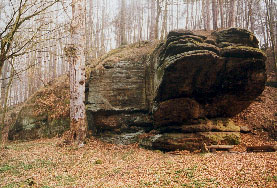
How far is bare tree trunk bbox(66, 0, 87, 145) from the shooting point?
976 centimetres

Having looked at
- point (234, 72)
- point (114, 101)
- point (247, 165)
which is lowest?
point (247, 165)

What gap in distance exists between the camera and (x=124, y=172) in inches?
259

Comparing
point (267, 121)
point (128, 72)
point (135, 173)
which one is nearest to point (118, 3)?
point (128, 72)

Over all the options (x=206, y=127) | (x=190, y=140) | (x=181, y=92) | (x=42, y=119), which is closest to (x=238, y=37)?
(x=181, y=92)

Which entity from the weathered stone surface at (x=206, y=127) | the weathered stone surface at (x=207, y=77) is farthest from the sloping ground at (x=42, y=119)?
the weathered stone surface at (x=206, y=127)

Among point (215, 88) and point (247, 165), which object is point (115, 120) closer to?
point (215, 88)

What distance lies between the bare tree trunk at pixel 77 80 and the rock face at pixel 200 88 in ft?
7.88

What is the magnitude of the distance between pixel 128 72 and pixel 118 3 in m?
29.6

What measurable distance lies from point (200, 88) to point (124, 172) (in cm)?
613

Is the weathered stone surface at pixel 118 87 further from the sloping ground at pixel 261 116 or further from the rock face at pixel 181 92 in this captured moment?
the sloping ground at pixel 261 116

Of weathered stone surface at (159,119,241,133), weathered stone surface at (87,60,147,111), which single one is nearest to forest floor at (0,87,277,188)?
weathered stone surface at (159,119,241,133)

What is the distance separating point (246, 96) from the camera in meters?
10.8

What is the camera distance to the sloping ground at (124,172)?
17.2 ft

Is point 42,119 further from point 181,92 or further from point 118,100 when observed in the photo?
point 181,92
